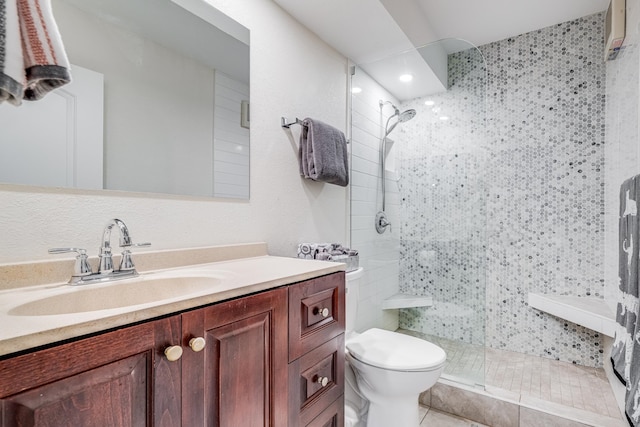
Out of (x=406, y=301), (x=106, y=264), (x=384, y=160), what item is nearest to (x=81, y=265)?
(x=106, y=264)

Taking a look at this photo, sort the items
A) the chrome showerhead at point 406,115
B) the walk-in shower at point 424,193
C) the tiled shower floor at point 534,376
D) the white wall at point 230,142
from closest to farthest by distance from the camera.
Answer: the white wall at point 230,142
the tiled shower floor at point 534,376
the walk-in shower at point 424,193
the chrome showerhead at point 406,115

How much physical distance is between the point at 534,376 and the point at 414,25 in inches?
97.5

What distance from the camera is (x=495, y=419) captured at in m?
1.85

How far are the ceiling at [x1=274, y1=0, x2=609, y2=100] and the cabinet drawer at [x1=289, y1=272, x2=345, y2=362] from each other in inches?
56.4

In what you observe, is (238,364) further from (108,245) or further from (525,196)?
(525,196)

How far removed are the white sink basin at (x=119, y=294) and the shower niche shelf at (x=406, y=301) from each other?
1811 mm

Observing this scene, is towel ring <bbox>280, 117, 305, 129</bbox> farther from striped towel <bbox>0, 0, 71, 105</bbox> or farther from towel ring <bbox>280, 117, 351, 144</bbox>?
striped towel <bbox>0, 0, 71, 105</bbox>

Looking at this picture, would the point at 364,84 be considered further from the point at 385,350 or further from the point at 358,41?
the point at 385,350

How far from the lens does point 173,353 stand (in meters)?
0.66

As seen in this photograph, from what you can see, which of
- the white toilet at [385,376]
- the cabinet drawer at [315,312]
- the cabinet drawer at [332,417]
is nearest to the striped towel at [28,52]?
the cabinet drawer at [315,312]

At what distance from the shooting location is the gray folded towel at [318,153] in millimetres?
1801

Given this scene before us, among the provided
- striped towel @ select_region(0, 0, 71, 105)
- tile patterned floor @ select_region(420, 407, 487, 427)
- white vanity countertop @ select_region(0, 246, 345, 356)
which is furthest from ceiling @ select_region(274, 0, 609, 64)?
tile patterned floor @ select_region(420, 407, 487, 427)

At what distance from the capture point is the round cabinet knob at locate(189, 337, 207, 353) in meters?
0.70

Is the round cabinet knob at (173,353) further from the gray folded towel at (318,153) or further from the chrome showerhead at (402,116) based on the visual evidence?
the chrome showerhead at (402,116)
